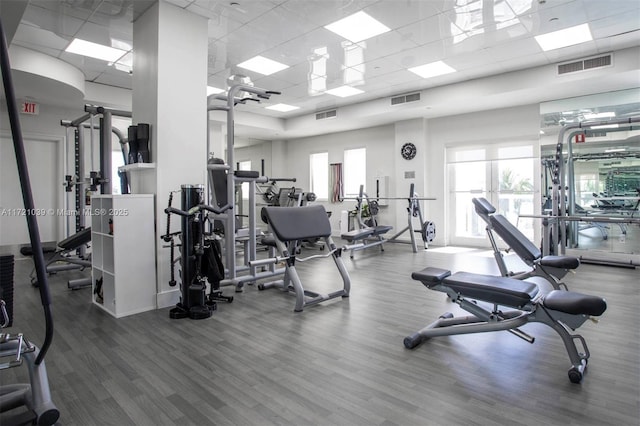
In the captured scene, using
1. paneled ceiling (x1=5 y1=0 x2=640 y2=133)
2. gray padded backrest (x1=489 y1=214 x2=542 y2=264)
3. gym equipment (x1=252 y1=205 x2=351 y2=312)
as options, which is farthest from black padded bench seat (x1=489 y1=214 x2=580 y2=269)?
paneled ceiling (x1=5 y1=0 x2=640 y2=133)

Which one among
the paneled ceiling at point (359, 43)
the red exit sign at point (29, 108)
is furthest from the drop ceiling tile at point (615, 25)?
the red exit sign at point (29, 108)

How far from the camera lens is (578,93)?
6203 millimetres

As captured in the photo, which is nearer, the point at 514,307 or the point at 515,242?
the point at 514,307

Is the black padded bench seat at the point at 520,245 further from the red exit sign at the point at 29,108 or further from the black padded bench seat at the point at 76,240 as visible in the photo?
the red exit sign at the point at 29,108

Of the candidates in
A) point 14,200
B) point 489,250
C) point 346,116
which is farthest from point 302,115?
point 14,200

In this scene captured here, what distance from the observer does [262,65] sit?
580 centimetres

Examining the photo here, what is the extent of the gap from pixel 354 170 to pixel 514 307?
7.91 metres

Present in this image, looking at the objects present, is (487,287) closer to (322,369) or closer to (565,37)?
(322,369)

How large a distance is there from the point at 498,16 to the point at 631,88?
133 inches

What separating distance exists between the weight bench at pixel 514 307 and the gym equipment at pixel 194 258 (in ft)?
6.04

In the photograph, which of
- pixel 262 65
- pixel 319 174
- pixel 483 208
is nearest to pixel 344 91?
pixel 262 65

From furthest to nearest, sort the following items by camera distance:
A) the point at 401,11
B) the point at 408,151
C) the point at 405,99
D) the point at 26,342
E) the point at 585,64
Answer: the point at 408,151
the point at 405,99
the point at 585,64
the point at 401,11
the point at 26,342

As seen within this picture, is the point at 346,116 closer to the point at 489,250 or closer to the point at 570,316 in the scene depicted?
the point at 489,250

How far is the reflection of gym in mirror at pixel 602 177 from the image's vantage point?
584 cm
